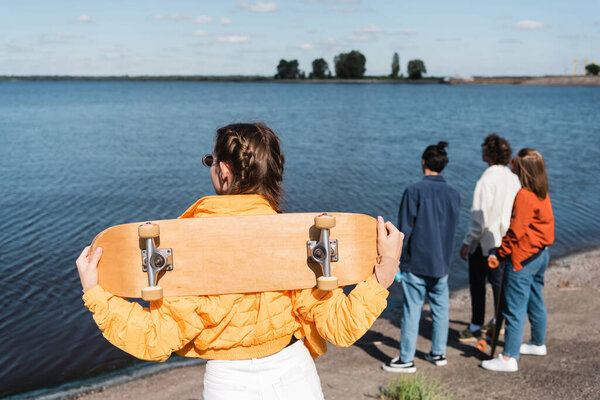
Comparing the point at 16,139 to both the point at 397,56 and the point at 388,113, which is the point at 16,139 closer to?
the point at 388,113

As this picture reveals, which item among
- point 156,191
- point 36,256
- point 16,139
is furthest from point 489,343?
point 16,139

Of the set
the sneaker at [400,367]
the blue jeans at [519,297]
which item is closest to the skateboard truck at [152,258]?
the blue jeans at [519,297]

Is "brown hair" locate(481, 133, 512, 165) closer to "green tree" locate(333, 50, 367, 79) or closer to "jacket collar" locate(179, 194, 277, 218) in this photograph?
"jacket collar" locate(179, 194, 277, 218)

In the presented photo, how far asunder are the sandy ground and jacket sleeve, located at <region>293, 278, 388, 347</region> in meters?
3.31

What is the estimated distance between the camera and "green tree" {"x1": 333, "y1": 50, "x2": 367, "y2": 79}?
7485 inches

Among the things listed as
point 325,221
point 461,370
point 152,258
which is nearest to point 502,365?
point 461,370

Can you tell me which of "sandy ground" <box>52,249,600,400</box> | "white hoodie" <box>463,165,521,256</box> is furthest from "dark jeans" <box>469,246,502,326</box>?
"sandy ground" <box>52,249,600,400</box>

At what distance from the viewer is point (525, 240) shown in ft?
16.6

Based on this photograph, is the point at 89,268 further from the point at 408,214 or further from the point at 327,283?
the point at 408,214

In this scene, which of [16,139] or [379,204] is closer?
[379,204]

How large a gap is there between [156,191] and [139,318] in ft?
58.9

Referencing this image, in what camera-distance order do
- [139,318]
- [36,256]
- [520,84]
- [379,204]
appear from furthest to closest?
[520,84] → [379,204] → [36,256] → [139,318]

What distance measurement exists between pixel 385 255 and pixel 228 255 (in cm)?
62

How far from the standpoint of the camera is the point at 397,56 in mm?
188625
